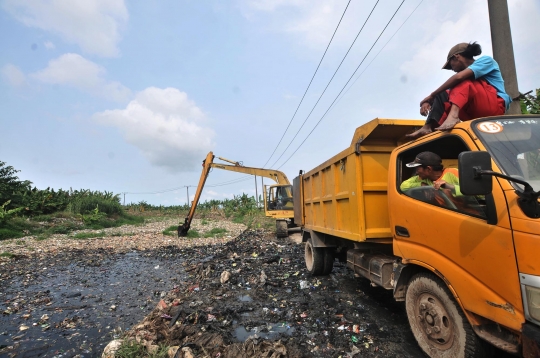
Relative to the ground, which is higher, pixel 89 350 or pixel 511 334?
pixel 511 334

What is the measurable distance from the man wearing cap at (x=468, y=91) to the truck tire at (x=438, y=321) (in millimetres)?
1363

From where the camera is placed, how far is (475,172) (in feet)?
6.14

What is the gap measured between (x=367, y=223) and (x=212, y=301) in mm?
2776

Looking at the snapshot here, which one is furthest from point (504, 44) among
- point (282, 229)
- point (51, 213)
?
point (51, 213)

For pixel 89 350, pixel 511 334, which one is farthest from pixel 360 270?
pixel 89 350

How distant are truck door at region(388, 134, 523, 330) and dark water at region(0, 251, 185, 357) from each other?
3.61m

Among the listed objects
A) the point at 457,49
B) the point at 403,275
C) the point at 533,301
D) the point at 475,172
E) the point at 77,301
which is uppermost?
the point at 457,49

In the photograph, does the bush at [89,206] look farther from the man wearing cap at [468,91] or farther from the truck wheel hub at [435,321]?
the man wearing cap at [468,91]

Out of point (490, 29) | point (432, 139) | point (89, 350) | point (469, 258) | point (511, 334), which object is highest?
point (490, 29)

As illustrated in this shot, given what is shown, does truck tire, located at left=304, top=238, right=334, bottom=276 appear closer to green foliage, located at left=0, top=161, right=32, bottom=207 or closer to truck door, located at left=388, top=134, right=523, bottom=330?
truck door, located at left=388, top=134, right=523, bottom=330

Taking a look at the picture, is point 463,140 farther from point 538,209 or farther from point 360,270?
point 360,270

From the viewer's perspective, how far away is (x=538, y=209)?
5.73 feet

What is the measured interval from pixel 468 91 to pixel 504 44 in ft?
9.11

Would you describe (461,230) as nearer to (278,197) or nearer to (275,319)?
(275,319)
